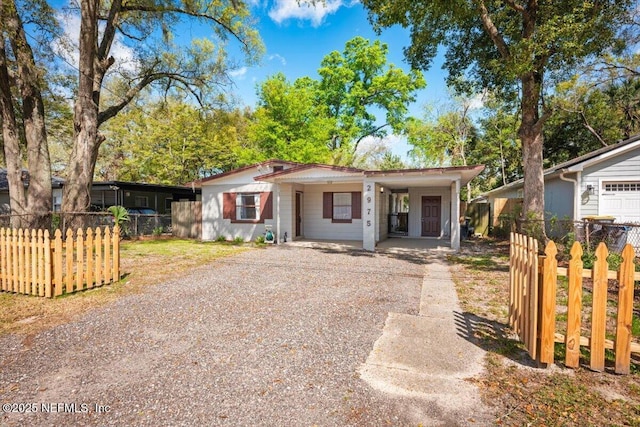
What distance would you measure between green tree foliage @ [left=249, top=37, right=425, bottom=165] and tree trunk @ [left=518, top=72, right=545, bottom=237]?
1651cm

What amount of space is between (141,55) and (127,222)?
7.73m

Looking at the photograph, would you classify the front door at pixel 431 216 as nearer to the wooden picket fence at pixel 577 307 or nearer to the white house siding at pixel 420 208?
the white house siding at pixel 420 208

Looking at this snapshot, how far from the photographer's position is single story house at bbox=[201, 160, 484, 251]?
13.5 metres

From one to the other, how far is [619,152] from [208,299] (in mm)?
13514

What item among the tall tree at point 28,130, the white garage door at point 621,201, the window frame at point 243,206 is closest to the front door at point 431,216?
the white garage door at point 621,201

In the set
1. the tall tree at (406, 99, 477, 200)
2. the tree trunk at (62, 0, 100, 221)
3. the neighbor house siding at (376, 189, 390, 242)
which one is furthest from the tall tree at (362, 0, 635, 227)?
the tall tree at (406, 99, 477, 200)

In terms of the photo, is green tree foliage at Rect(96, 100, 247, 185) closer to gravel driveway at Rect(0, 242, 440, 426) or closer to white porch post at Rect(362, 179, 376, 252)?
white porch post at Rect(362, 179, 376, 252)

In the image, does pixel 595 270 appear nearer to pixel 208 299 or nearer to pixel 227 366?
pixel 227 366

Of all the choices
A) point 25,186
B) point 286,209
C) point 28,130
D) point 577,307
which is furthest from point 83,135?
point 577,307

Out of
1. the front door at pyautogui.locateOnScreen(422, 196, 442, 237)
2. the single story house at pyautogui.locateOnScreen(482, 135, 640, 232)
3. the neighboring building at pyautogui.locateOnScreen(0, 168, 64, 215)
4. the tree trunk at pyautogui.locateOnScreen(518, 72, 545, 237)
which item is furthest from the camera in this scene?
the neighboring building at pyautogui.locateOnScreen(0, 168, 64, 215)

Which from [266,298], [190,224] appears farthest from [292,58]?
[266,298]

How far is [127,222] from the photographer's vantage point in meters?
14.6

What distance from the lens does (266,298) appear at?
216 inches

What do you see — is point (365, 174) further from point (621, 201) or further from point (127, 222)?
point (127, 222)
